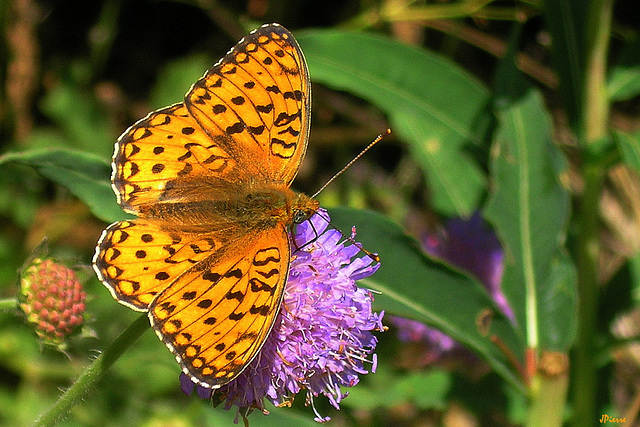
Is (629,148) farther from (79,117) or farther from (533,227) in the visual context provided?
(79,117)

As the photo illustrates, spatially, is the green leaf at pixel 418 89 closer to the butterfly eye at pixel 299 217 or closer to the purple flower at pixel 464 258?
the purple flower at pixel 464 258

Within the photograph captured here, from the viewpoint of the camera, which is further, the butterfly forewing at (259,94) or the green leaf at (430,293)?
the green leaf at (430,293)

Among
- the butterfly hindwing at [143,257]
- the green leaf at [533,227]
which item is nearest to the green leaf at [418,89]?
the green leaf at [533,227]

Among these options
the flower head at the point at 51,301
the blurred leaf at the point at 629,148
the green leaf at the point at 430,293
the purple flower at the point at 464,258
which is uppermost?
the flower head at the point at 51,301

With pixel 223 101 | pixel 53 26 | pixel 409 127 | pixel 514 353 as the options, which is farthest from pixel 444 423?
pixel 53 26

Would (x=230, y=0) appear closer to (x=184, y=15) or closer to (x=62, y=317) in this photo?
(x=184, y=15)

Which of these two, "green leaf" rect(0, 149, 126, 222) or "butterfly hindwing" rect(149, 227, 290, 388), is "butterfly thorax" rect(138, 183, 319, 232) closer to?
"butterfly hindwing" rect(149, 227, 290, 388)
